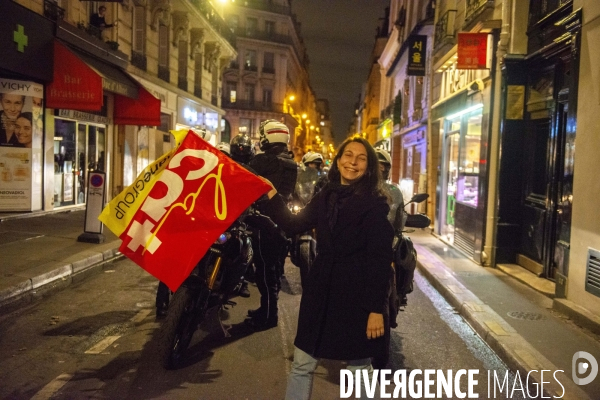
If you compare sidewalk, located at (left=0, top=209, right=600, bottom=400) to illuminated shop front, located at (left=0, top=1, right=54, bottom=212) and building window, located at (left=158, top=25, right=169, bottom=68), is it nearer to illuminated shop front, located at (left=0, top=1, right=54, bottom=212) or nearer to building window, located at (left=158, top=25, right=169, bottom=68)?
illuminated shop front, located at (left=0, top=1, right=54, bottom=212)

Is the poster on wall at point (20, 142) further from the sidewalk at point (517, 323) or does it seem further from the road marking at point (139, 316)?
the sidewalk at point (517, 323)

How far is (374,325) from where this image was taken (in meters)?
2.90

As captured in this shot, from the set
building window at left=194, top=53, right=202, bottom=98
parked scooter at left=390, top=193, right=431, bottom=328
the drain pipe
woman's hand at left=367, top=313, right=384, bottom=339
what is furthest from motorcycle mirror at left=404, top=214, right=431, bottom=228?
building window at left=194, top=53, right=202, bottom=98

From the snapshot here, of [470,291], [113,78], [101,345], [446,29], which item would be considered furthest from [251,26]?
[101,345]

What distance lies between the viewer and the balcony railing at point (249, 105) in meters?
57.3

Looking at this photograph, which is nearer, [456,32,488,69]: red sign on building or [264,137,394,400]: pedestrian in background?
[264,137,394,400]: pedestrian in background

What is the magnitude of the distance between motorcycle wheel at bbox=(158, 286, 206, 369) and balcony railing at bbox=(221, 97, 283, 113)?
54362mm

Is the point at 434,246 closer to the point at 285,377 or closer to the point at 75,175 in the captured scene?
the point at 285,377

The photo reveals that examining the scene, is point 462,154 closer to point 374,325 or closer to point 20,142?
point 374,325

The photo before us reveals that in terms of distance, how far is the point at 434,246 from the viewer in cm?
1202

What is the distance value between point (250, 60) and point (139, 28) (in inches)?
1611

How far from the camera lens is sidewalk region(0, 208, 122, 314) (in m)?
6.46

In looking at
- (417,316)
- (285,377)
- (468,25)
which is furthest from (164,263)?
(468,25)

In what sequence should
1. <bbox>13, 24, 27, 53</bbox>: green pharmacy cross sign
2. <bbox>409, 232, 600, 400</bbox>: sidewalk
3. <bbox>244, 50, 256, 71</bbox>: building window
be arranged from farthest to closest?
<bbox>244, 50, 256, 71</bbox>: building window → <bbox>13, 24, 27, 53</bbox>: green pharmacy cross sign → <bbox>409, 232, 600, 400</bbox>: sidewalk
